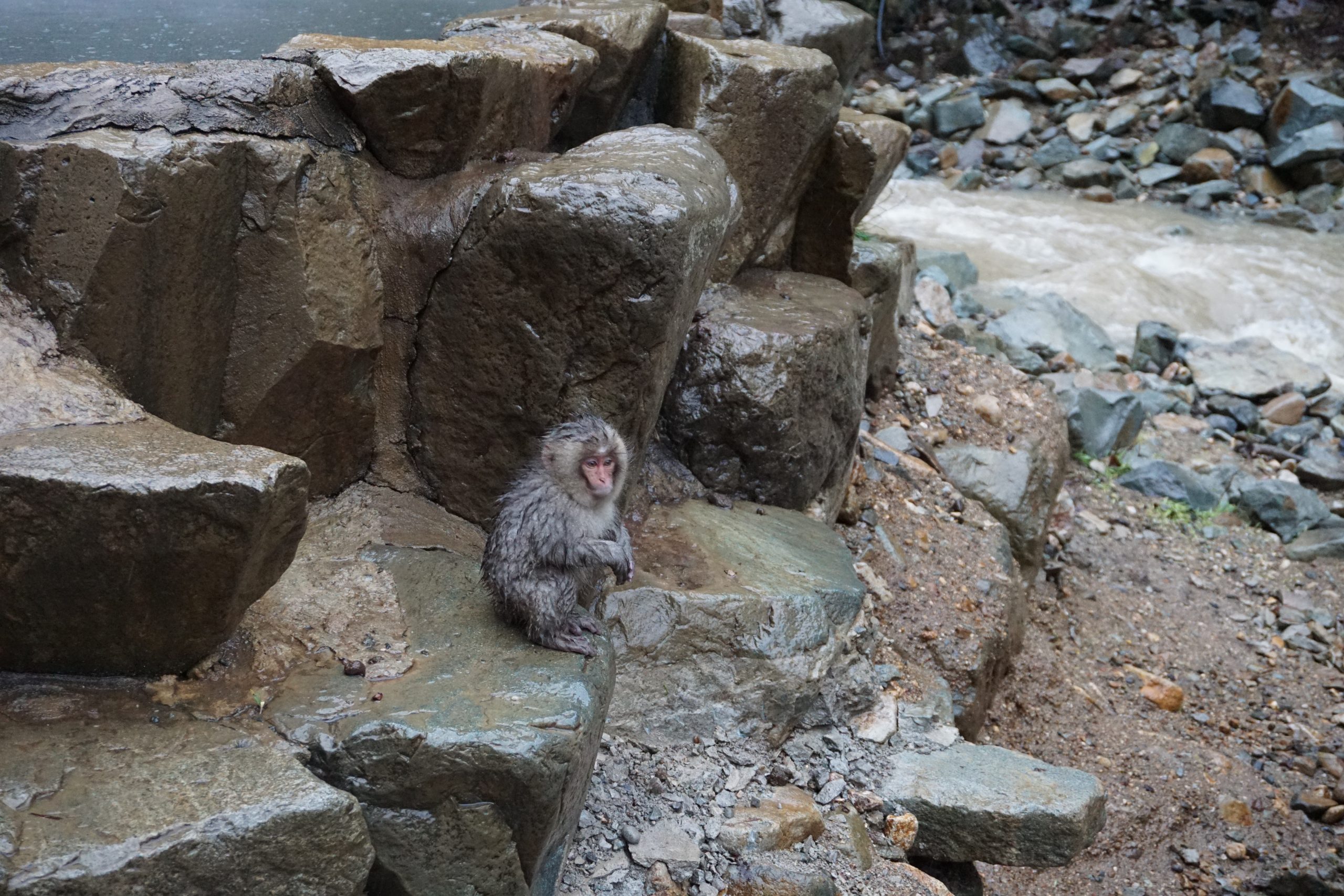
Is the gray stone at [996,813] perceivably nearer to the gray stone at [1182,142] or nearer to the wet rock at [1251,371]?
the wet rock at [1251,371]

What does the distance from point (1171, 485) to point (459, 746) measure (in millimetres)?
7052

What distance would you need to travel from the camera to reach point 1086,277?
12523 mm

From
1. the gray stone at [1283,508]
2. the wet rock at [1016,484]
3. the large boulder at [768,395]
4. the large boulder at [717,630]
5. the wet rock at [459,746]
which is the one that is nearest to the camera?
the wet rock at [459,746]

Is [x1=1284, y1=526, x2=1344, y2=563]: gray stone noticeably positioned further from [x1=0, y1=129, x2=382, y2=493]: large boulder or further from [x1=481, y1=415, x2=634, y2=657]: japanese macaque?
[x1=0, y1=129, x2=382, y2=493]: large boulder

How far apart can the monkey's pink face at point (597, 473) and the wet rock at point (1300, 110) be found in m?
14.1

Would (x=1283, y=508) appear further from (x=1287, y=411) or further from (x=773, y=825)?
(x=773, y=825)

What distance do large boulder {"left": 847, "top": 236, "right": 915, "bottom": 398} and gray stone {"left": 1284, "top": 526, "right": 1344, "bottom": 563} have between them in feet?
10.7

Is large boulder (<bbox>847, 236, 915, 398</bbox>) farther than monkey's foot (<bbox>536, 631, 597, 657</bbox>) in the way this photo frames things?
Yes

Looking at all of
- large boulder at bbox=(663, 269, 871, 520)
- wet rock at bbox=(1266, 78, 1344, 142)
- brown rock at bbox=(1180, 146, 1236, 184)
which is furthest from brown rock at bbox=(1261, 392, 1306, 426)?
wet rock at bbox=(1266, 78, 1344, 142)

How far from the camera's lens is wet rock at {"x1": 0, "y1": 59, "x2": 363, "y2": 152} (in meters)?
3.59

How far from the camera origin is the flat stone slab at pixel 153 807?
2717mm

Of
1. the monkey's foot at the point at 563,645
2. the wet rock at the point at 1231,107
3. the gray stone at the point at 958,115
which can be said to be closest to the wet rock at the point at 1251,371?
the wet rock at the point at 1231,107

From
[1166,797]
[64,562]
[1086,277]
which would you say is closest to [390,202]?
[64,562]

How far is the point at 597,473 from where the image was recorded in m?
3.92
